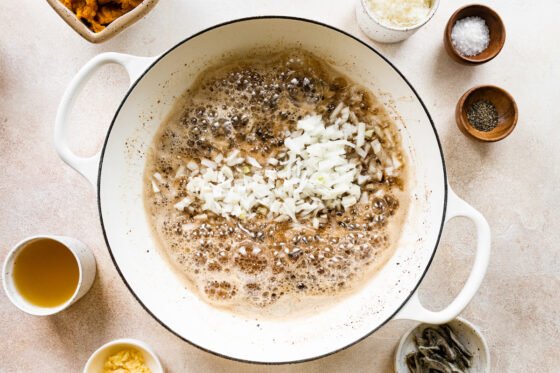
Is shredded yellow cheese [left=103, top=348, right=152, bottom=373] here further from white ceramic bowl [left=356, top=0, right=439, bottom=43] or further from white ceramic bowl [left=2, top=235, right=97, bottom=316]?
white ceramic bowl [left=356, top=0, right=439, bottom=43]

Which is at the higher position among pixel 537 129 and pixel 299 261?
pixel 537 129

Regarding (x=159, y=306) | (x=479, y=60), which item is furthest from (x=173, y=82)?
(x=479, y=60)

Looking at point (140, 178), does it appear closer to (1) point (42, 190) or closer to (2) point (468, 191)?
(1) point (42, 190)

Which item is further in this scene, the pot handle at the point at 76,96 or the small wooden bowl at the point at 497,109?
the small wooden bowl at the point at 497,109

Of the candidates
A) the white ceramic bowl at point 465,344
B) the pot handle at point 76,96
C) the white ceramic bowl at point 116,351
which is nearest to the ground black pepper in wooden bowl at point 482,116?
the white ceramic bowl at point 465,344

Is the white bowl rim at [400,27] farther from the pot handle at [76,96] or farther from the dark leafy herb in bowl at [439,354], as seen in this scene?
the dark leafy herb in bowl at [439,354]

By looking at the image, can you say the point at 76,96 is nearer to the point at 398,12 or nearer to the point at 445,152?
the point at 398,12

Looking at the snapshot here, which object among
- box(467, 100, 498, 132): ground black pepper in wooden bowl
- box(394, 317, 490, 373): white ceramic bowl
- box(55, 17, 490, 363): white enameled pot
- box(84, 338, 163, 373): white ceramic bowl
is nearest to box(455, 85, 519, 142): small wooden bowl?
box(467, 100, 498, 132): ground black pepper in wooden bowl
